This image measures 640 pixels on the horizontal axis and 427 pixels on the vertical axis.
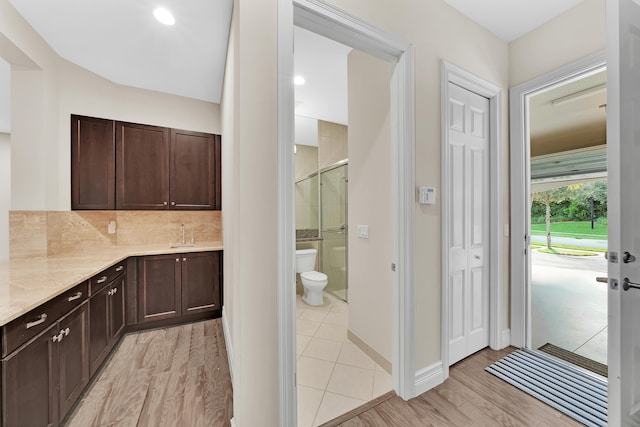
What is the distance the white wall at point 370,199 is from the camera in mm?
1913

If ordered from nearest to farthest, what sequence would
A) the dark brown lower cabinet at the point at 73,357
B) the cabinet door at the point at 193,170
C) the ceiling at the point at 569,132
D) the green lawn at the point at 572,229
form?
the dark brown lower cabinet at the point at 73,357
the ceiling at the point at 569,132
the cabinet door at the point at 193,170
the green lawn at the point at 572,229

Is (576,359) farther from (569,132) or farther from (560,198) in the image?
(560,198)

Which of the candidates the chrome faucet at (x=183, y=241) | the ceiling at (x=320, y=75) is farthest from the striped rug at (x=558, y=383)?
the chrome faucet at (x=183, y=241)

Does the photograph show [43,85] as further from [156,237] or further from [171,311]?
[171,311]

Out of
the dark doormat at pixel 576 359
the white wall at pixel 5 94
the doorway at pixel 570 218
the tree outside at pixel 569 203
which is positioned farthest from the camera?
the tree outside at pixel 569 203

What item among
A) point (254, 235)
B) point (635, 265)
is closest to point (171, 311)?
point (254, 235)

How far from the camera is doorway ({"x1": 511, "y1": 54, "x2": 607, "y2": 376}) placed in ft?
7.11

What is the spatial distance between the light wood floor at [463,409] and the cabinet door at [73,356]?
156 centimetres

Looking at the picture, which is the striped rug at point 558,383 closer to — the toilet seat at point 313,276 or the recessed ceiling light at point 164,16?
the toilet seat at point 313,276

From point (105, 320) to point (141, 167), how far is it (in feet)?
5.51

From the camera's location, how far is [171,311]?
9.00 feet

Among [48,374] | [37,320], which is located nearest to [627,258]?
[37,320]

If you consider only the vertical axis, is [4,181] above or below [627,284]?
above

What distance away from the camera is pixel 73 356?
1537mm
